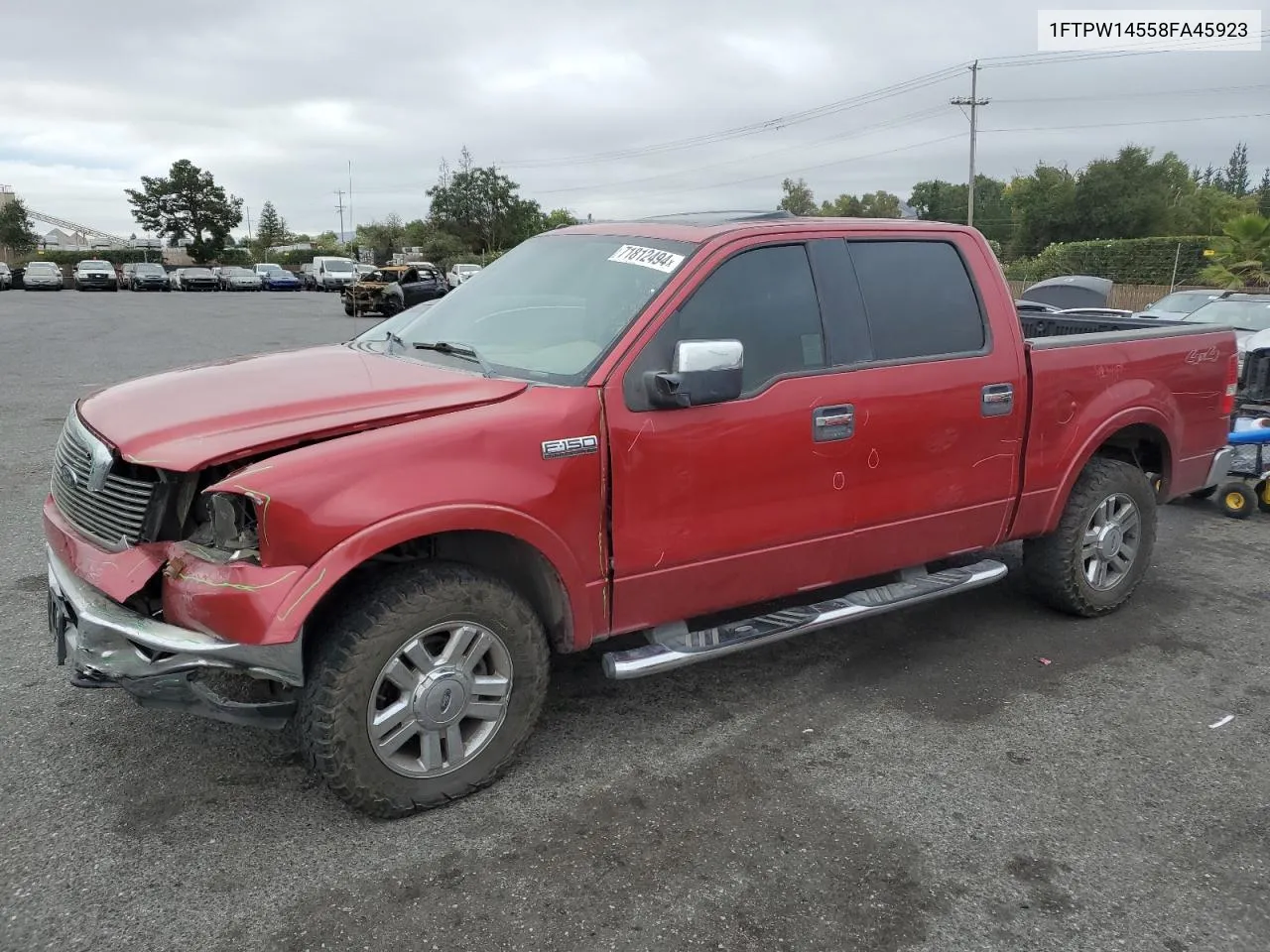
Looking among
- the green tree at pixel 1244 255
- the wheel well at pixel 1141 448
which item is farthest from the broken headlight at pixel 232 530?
the green tree at pixel 1244 255

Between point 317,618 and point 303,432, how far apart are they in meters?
0.62

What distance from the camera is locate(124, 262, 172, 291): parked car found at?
4853 centimetres

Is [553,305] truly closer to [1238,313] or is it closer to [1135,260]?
[1238,313]

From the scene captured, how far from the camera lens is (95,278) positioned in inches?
1823

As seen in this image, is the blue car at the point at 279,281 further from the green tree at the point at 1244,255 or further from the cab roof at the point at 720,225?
the cab roof at the point at 720,225

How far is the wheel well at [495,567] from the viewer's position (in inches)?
127

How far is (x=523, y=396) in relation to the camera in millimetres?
3361

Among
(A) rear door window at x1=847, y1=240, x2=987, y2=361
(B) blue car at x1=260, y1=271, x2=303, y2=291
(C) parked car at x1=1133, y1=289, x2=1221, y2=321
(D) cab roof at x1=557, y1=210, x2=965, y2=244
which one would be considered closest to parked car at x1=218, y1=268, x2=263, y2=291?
(B) blue car at x1=260, y1=271, x2=303, y2=291

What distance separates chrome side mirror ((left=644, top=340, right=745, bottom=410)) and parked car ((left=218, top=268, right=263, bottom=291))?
52.1 metres

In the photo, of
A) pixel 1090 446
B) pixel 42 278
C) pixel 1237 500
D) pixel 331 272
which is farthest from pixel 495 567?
pixel 42 278

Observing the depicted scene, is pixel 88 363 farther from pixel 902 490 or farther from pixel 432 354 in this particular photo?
pixel 902 490

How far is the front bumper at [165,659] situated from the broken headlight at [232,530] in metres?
0.24

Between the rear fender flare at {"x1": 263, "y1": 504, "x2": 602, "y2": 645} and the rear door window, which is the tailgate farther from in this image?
the rear fender flare at {"x1": 263, "y1": 504, "x2": 602, "y2": 645}

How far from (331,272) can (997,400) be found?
49.7 metres
